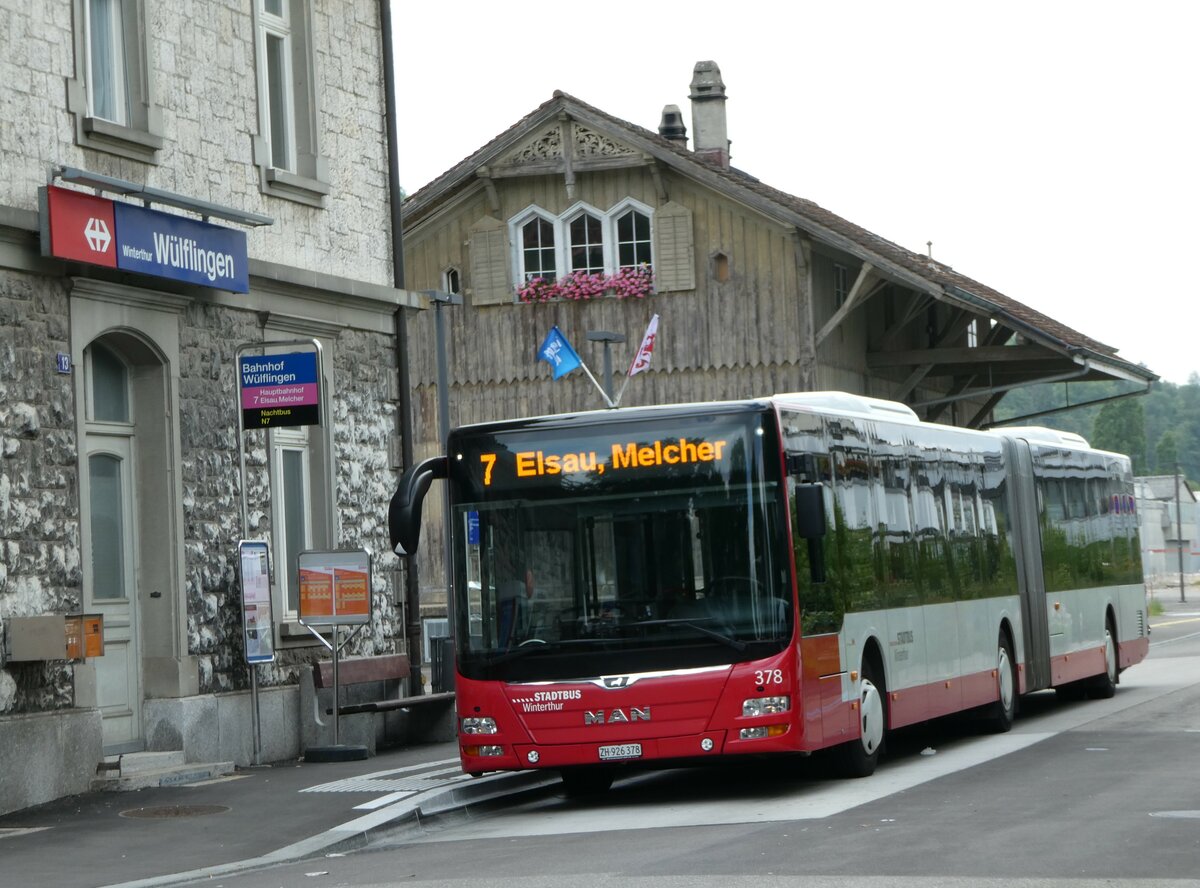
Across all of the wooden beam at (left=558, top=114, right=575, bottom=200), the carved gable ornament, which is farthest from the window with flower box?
the carved gable ornament

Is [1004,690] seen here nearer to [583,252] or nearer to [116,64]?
[116,64]

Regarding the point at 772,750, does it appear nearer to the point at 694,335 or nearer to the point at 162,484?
the point at 162,484

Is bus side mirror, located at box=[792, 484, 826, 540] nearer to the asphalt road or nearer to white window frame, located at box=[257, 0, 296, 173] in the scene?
the asphalt road

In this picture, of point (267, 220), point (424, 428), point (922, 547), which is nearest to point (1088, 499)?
point (922, 547)

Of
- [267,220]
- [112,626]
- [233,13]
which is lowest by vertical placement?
[112,626]

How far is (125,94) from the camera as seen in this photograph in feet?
54.2

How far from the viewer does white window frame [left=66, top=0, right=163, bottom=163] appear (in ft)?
51.5

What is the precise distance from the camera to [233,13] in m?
17.9

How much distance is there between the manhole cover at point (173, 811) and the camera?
546 inches

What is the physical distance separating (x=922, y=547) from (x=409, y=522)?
4879 millimetres

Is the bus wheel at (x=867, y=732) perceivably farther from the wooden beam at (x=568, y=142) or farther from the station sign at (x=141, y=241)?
the wooden beam at (x=568, y=142)

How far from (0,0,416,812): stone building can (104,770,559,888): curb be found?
8.99ft

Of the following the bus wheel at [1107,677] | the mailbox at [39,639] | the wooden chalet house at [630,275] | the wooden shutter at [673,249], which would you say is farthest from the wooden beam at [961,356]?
the mailbox at [39,639]

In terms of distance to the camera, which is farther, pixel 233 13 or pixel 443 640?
pixel 443 640
